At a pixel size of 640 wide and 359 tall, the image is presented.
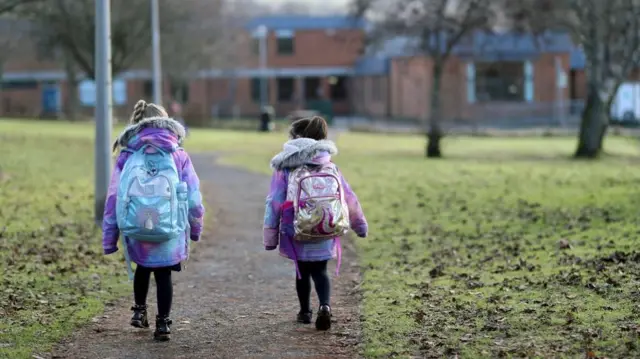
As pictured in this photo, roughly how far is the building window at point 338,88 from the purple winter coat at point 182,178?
7164cm

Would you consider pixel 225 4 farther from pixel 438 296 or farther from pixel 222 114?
pixel 438 296

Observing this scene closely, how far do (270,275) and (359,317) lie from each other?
2.82 m

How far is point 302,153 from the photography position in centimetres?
825

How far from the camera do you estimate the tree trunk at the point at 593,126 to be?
3453cm

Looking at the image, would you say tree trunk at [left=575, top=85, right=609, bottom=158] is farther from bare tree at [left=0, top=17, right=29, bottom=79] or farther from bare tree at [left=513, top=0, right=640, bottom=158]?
bare tree at [left=0, top=17, right=29, bottom=79]

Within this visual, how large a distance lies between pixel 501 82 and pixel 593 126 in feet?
87.6

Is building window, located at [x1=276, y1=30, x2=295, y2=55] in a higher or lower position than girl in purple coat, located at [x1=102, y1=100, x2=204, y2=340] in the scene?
higher

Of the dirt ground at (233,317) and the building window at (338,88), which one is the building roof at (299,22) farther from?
the dirt ground at (233,317)

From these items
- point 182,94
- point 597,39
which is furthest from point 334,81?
point 597,39

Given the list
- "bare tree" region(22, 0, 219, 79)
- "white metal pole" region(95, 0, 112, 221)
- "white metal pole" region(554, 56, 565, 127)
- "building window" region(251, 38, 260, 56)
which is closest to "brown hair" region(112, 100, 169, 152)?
"white metal pole" region(95, 0, 112, 221)

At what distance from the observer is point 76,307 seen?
31.2 feet

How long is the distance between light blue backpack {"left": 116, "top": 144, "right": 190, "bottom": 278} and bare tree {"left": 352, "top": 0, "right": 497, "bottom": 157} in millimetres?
27089

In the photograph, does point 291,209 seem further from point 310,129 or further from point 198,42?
point 198,42

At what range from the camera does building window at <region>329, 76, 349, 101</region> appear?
3127 inches
